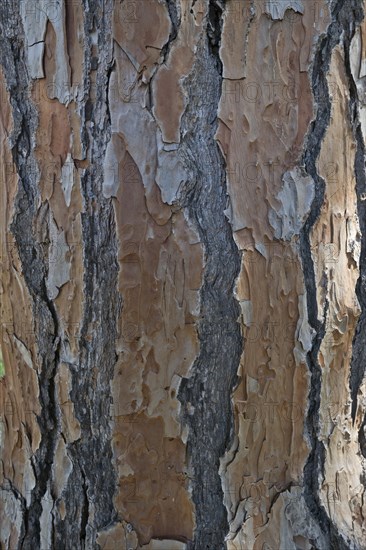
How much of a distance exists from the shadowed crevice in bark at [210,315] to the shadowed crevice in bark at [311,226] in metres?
0.13

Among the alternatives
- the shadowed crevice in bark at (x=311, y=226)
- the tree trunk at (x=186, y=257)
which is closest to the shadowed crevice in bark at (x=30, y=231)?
the tree trunk at (x=186, y=257)

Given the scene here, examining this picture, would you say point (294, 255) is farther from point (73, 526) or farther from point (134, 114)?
point (73, 526)

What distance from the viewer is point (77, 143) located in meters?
1.04

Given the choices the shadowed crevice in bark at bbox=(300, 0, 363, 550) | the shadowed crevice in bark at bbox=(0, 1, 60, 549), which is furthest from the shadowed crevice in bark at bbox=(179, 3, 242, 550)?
the shadowed crevice in bark at bbox=(0, 1, 60, 549)

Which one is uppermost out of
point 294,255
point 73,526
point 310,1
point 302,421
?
point 310,1

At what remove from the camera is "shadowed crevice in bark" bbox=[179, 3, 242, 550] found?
1.03 metres

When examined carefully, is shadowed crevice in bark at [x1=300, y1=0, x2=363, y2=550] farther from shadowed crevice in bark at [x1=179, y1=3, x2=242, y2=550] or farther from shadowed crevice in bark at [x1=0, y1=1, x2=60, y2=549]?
shadowed crevice in bark at [x1=0, y1=1, x2=60, y2=549]

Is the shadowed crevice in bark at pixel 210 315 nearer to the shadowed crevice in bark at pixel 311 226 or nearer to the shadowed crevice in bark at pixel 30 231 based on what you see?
the shadowed crevice in bark at pixel 311 226

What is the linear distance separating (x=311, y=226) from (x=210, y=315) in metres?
0.23

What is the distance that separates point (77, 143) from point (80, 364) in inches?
14.5

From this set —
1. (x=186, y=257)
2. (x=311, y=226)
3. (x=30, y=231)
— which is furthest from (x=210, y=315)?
(x=30, y=231)

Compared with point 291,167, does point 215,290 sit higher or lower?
lower

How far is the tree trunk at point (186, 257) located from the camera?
1.03 metres

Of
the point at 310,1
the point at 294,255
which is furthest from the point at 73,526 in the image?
the point at 310,1
